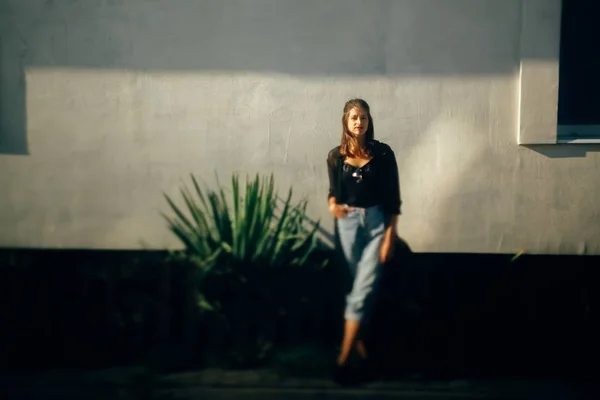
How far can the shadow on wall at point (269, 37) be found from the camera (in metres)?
5.35

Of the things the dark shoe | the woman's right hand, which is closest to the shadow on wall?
the woman's right hand

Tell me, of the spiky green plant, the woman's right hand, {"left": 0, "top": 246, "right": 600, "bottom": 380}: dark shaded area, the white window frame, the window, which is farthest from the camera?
the window

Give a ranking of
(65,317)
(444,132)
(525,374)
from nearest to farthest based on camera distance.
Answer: (525,374), (65,317), (444,132)

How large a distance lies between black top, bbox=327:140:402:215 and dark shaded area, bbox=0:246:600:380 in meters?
0.55

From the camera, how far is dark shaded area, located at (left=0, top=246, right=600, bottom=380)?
4543 mm

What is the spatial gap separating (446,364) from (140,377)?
6.10 feet

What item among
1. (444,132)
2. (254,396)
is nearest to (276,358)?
(254,396)

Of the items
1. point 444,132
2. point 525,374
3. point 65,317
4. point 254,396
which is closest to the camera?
point 254,396

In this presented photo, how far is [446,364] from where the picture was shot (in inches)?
176

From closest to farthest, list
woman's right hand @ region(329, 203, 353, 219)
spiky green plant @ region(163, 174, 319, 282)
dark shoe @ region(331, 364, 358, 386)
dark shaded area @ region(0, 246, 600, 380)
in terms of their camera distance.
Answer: dark shoe @ region(331, 364, 358, 386)
woman's right hand @ region(329, 203, 353, 219)
dark shaded area @ region(0, 246, 600, 380)
spiky green plant @ region(163, 174, 319, 282)

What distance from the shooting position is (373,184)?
14.1 feet

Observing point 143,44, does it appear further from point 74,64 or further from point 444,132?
point 444,132

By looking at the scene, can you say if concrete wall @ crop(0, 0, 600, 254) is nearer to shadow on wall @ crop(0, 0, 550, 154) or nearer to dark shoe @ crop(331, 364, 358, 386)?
shadow on wall @ crop(0, 0, 550, 154)

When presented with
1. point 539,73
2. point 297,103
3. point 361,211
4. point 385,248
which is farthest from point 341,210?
point 539,73
